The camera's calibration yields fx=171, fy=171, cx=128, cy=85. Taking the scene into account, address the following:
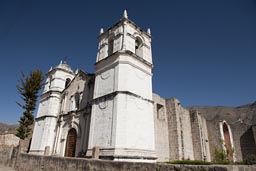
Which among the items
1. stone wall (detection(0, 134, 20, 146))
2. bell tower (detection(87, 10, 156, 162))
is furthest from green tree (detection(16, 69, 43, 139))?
stone wall (detection(0, 134, 20, 146))

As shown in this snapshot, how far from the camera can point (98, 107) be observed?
42.3ft

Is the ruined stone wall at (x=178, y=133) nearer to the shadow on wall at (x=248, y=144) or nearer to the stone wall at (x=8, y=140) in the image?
the shadow on wall at (x=248, y=144)

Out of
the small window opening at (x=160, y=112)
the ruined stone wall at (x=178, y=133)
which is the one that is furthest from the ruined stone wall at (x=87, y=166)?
the small window opening at (x=160, y=112)

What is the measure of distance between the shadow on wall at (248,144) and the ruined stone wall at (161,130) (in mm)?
12537

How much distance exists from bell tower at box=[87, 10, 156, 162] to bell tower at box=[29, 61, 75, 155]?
26.6ft

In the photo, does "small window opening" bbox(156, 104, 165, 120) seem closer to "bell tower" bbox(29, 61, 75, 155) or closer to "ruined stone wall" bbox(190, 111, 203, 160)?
"ruined stone wall" bbox(190, 111, 203, 160)

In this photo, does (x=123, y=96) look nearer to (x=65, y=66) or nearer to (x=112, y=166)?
(x=112, y=166)

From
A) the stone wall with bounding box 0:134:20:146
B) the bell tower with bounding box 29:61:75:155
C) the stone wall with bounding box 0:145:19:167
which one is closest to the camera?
the stone wall with bounding box 0:145:19:167

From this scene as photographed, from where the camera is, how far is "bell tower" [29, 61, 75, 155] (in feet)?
59.7

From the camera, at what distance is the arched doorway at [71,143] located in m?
15.2

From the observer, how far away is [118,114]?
11203mm

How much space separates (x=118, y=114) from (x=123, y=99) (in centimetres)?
109

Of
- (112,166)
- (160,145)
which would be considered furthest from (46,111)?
(112,166)

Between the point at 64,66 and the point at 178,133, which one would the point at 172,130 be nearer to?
the point at 178,133
